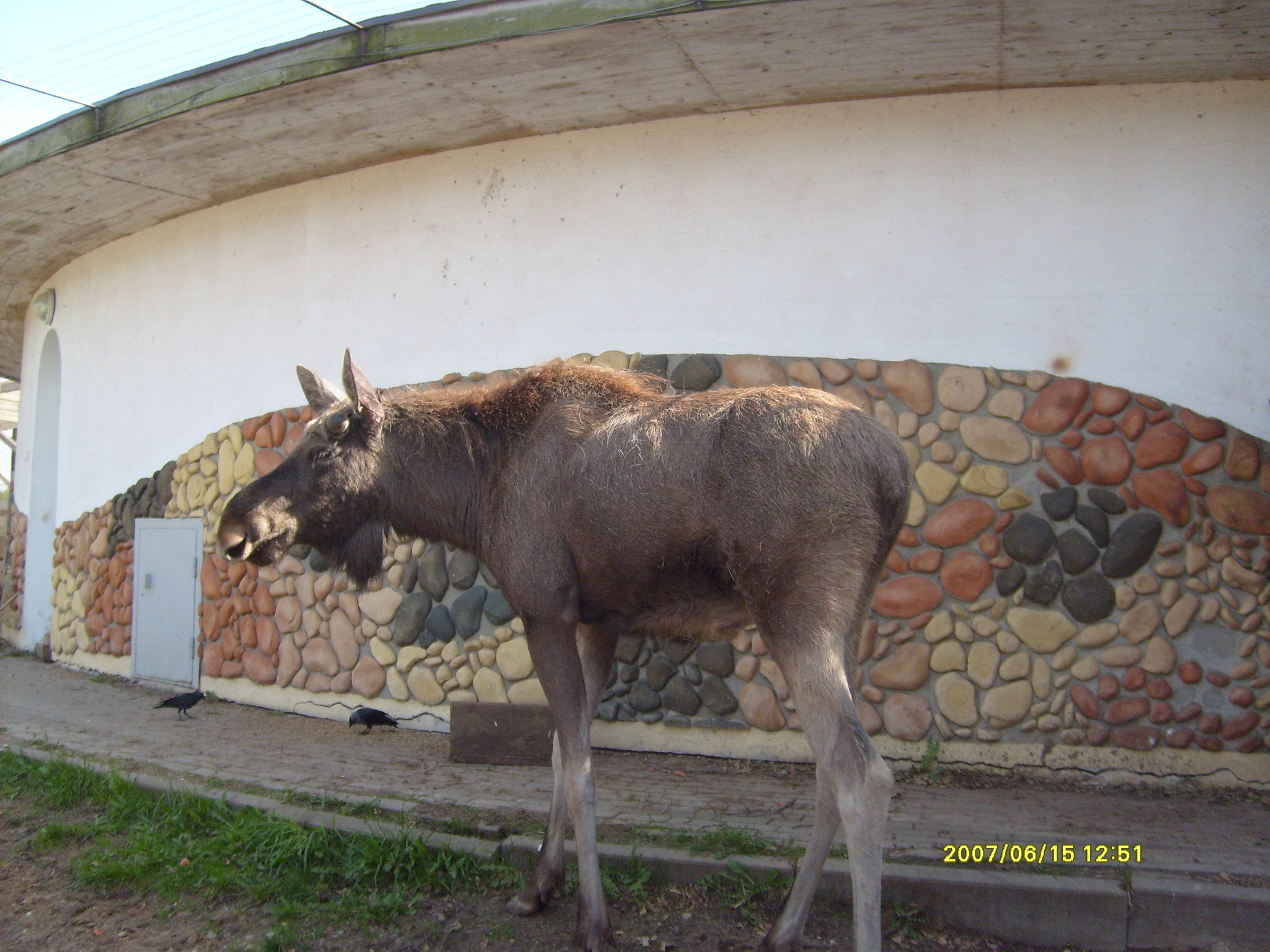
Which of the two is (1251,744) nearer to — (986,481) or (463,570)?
Answer: (986,481)

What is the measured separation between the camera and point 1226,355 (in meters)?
5.38

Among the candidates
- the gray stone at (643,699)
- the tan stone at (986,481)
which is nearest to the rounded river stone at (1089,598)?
the tan stone at (986,481)

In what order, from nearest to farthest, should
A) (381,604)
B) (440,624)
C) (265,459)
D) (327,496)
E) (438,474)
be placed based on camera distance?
(327,496) < (438,474) < (440,624) < (381,604) < (265,459)

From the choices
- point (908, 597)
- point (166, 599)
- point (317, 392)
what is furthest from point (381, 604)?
point (908, 597)

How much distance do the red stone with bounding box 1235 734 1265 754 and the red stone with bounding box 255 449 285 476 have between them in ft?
23.1

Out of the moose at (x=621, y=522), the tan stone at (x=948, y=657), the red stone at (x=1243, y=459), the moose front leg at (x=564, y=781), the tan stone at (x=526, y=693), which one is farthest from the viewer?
the tan stone at (x=526, y=693)

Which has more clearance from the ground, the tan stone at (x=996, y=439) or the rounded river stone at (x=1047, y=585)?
the tan stone at (x=996, y=439)

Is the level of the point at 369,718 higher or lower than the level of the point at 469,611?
lower

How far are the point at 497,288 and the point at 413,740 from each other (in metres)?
3.40

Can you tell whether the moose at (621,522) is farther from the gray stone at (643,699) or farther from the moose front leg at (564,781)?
the gray stone at (643,699)

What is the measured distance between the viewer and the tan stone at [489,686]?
253 inches

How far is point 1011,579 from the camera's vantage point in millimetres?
5504

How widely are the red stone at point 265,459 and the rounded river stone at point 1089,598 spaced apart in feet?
19.8

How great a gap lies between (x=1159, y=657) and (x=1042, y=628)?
2.13 feet
